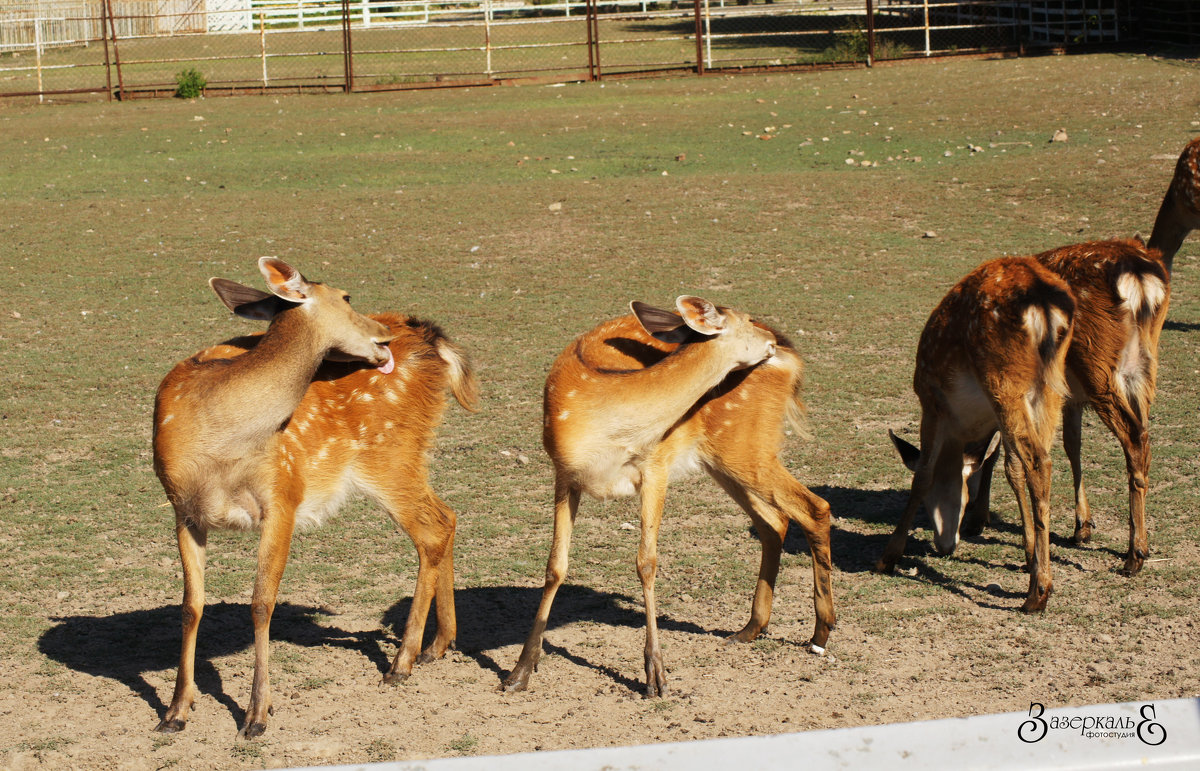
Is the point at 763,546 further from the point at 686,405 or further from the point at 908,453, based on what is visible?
the point at 908,453

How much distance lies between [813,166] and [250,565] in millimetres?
12031

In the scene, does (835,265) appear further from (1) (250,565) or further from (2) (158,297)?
(1) (250,565)

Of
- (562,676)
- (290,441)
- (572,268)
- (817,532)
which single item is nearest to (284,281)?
(290,441)

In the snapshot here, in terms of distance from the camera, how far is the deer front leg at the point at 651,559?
15.4 ft

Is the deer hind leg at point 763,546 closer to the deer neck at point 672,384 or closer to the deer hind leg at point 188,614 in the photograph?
the deer neck at point 672,384

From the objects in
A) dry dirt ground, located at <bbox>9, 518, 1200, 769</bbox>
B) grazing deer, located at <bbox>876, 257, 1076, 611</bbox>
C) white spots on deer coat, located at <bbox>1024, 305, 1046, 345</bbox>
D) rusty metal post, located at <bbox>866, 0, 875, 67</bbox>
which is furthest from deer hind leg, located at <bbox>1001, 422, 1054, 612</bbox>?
rusty metal post, located at <bbox>866, 0, 875, 67</bbox>

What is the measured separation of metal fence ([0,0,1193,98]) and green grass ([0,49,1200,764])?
2.26 meters

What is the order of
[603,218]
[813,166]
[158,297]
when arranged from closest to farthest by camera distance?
[158,297] < [603,218] < [813,166]

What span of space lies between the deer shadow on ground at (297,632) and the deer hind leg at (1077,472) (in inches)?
83.2

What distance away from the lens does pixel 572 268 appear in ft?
39.7

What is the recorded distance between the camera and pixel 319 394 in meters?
5.09

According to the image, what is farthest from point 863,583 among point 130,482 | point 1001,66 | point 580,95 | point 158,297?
point 1001,66

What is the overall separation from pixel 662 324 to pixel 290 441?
5.24 ft

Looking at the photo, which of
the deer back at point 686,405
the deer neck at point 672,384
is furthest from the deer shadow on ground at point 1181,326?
the deer neck at point 672,384
